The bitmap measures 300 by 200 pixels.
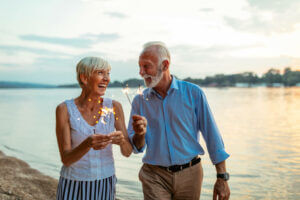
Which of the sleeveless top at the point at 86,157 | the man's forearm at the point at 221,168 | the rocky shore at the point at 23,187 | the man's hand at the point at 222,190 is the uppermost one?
the sleeveless top at the point at 86,157

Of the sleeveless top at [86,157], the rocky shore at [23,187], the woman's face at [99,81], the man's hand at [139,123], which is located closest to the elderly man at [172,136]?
the man's hand at [139,123]

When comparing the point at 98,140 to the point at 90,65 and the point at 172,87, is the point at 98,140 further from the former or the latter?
the point at 172,87

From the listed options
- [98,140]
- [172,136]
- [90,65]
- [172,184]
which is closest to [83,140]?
[98,140]

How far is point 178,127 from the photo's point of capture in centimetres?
348

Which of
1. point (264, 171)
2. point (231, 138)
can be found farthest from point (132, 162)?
point (231, 138)

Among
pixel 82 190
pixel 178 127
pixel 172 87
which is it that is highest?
pixel 172 87

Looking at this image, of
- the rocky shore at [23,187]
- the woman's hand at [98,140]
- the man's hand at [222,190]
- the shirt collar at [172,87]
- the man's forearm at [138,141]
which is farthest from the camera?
the rocky shore at [23,187]

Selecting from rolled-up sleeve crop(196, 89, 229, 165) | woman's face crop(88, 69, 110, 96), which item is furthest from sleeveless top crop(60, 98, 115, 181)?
rolled-up sleeve crop(196, 89, 229, 165)

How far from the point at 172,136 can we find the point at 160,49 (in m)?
1.03

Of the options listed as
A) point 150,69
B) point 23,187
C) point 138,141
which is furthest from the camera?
point 23,187

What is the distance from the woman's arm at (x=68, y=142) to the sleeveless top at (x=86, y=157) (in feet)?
0.19

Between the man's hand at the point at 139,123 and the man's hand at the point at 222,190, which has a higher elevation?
the man's hand at the point at 139,123

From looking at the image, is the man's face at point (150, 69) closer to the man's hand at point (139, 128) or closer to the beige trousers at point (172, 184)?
the man's hand at point (139, 128)

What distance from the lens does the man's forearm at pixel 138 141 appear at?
3275mm
